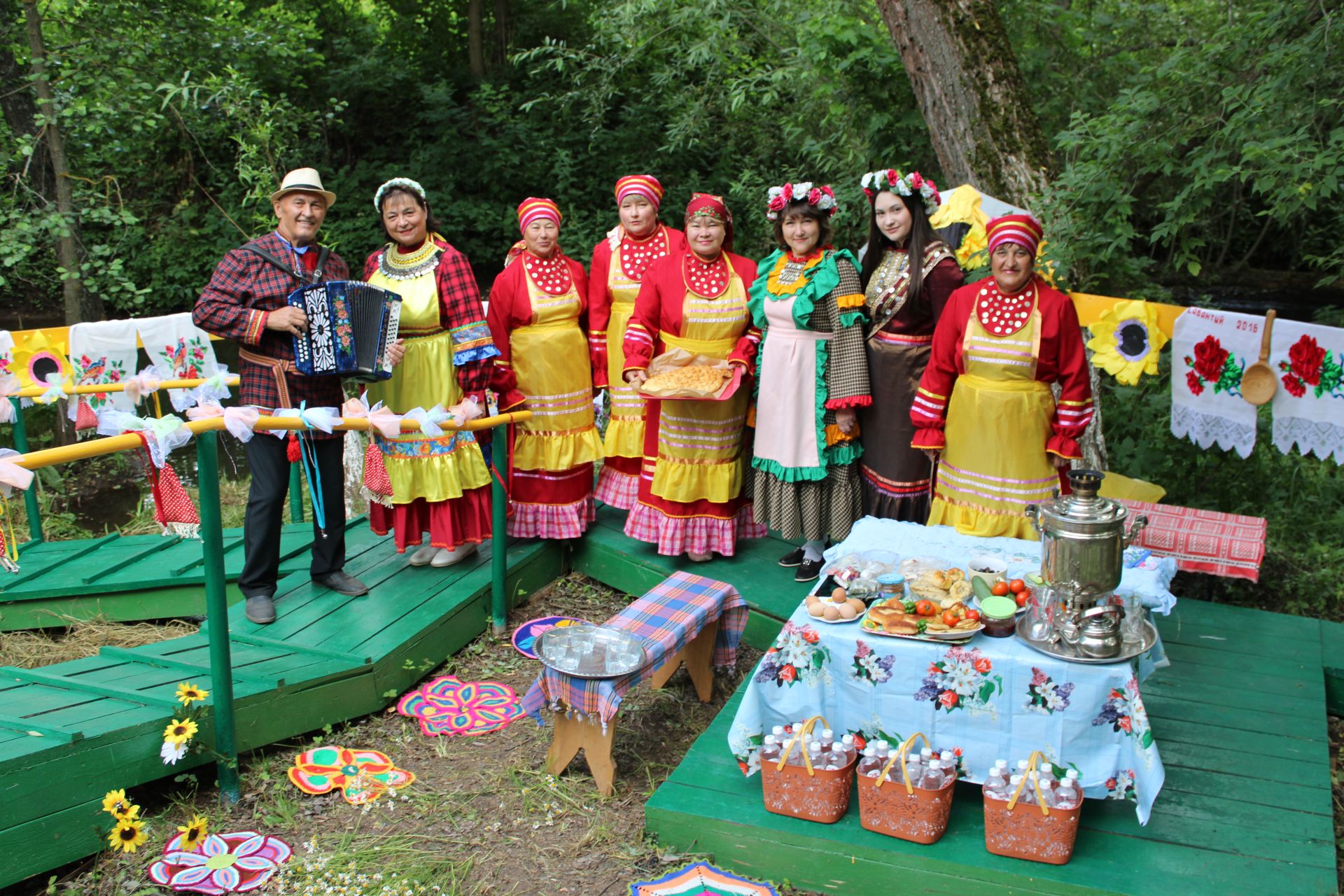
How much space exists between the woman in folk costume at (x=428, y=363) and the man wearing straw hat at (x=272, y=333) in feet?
0.98

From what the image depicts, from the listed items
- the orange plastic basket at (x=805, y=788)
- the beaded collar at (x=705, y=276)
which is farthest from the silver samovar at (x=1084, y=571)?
the beaded collar at (x=705, y=276)

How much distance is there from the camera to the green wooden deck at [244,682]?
10.7ft

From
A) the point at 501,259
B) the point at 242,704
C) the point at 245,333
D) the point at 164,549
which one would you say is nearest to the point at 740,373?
the point at 245,333

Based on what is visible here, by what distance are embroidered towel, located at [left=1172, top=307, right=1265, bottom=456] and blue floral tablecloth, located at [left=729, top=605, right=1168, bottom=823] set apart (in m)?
1.60

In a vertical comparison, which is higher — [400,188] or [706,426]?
[400,188]

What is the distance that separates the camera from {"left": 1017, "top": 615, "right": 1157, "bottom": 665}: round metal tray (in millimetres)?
3121

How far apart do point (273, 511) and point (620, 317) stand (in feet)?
6.54

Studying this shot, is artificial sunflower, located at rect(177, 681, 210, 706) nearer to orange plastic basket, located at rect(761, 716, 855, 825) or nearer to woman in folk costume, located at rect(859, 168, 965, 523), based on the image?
orange plastic basket, located at rect(761, 716, 855, 825)

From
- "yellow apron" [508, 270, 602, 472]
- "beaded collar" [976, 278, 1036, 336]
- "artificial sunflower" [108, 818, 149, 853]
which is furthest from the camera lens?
"yellow apron" [508, 270, 602, 472]

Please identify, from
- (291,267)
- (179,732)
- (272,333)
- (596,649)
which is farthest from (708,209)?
(179,732)

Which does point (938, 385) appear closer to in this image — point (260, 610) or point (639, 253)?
point (639, 253)

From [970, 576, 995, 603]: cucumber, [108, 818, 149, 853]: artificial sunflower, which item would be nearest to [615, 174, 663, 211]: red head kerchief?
[970, 576, 995, 603]: cucumber

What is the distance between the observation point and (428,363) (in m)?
4.92

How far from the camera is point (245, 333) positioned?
14.3 ft
